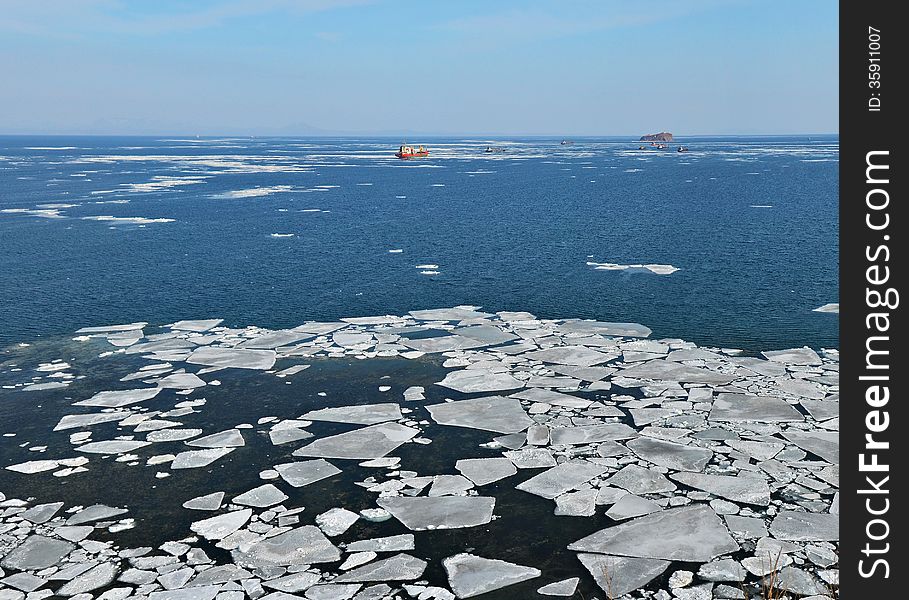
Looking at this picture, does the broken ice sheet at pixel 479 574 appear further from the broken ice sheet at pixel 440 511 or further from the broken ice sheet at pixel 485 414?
the broken ice sheet at pixel 485 414

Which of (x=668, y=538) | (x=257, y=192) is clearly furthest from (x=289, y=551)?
(x=257, y=192)

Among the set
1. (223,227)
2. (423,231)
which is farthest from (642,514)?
(223,227)

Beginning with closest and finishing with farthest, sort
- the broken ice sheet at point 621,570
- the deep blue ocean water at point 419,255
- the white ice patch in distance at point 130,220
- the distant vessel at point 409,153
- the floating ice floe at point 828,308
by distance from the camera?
the broken ice sheet at point 621,570
the floating ice floe at point 828,308
the deep blue ocean water at point 419,255
the white ice patch in distance at point 130,220
the distant vessel at point 409,153

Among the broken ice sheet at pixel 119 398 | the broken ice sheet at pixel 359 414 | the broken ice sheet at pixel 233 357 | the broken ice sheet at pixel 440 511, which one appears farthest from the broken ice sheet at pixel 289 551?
the broken ice sheet at pixel 233 357

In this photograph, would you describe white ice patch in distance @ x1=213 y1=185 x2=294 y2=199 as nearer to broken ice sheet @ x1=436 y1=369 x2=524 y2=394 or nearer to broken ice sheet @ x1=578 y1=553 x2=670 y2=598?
broken ice sheet @ x1=436 y1=369 x2=524 y2=394

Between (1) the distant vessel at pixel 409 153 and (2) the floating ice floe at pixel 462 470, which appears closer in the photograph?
(2) the floating ice floe at pixel 462 470

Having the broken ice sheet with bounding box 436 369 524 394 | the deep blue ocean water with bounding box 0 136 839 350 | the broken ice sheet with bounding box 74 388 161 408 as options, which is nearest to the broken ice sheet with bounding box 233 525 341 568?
the broken ice sheet with bounding box 436 369 524 394
